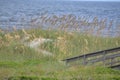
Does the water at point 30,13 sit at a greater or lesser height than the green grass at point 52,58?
lesser

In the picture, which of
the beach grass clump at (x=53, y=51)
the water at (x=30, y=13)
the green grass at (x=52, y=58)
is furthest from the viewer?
the water at (x=30, y=13)

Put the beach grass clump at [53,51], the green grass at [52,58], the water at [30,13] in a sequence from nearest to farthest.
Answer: the green grass at [52,58]
the beach grass clump at [53,51]
the water at [30,13]

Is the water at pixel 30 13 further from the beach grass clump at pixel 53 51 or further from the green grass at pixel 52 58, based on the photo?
the green grass at pixel 52 58

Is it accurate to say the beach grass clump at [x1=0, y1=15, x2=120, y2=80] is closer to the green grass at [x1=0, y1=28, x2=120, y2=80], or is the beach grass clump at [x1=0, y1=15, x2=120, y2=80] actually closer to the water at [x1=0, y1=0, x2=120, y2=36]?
the green grass at [x1=0, y1=28, x2=120, y2=80]

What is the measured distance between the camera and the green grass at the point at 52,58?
972 centimetres

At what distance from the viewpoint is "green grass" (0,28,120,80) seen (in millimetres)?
9719

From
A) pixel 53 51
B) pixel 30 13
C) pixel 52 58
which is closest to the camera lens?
pixel 52 58

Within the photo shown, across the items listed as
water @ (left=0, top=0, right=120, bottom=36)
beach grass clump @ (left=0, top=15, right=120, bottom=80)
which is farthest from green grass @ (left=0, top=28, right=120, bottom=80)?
water @ (left=0, top=0, right=120, bottom=36)

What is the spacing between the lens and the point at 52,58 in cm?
1385

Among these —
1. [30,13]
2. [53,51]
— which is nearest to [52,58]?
[53,51]

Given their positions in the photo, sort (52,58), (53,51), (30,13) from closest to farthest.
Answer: (52,58) < (53,51) < (30,13)

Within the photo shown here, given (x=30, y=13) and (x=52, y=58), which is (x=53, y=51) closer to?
(x=52, y=58)

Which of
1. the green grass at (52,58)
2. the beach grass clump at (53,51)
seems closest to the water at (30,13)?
the beach grass clump at (53,51)

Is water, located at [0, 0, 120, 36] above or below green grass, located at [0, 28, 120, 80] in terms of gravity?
below
